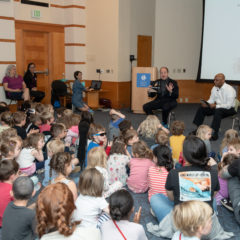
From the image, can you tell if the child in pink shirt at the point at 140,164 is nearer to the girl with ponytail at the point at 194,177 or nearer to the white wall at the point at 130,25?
the girl with ponytail at the point at 194,177

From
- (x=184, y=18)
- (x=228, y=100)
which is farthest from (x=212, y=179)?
(x=184, y=18)

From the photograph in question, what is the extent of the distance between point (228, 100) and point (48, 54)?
17.0 feet

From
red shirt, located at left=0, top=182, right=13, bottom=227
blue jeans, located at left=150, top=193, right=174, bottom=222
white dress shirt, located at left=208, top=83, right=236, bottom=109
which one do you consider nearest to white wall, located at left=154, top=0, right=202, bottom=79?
white dress shirt, located at left=208, top=83, right=236, bottom=109

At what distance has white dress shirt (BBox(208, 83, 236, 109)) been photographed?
5969mm

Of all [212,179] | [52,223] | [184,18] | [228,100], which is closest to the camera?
[52,223]

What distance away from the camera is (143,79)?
8.50 metres

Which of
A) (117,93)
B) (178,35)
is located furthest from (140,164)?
(178,35)

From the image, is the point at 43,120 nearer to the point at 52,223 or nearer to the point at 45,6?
the point at 52,223

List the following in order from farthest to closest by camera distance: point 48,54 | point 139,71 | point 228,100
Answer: point 48,54
point 139,71
point 228,100

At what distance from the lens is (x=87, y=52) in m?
9.55

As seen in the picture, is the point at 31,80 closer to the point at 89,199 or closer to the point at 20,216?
the point at 89,199

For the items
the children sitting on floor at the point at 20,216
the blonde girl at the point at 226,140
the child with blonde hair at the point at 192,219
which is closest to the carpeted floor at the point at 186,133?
the blonde girl at the point at 226,140

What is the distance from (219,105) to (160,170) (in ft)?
10.7

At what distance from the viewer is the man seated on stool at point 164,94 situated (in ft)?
21.8
